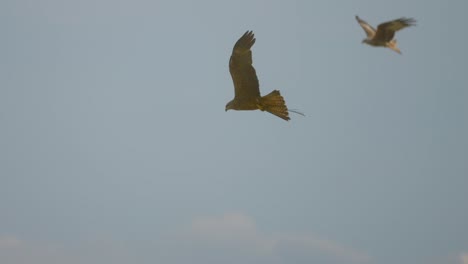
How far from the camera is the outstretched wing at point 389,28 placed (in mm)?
12141

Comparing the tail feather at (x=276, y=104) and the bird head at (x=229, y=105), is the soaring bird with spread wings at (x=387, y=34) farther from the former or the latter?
the bird head at (x=229, y=105)

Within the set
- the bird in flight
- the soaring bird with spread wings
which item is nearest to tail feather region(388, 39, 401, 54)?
the soaring bird with spread wings

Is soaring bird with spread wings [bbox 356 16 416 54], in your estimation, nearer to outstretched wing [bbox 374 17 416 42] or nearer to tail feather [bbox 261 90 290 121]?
outstretched wing [bbox 374 17 416 42]

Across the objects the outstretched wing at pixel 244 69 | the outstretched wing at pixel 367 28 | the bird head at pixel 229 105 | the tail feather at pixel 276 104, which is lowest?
the tail feather at pixel 276 104

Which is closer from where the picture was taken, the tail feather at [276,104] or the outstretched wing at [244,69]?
the outstretched wing at [244,69]

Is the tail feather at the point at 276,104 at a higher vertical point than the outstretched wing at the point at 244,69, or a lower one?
lower

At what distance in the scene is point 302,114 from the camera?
12250 mm

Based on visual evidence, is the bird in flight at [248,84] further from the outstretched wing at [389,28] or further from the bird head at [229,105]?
the outstretched wing at [389,28]

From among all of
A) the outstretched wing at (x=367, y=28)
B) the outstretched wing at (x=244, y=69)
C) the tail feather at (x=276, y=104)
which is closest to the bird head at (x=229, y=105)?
the outstretched wing at (x=244, y=69)

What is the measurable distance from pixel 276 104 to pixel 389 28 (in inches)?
113

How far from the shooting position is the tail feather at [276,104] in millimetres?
13336

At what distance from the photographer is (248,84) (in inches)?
539

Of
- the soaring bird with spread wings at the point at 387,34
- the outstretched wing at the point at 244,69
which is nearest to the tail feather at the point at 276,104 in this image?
the outstretched wing at the point at 244,69

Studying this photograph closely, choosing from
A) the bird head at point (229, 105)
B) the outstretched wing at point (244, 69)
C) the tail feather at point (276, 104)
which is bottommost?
the tail feather at point (276, 104)
